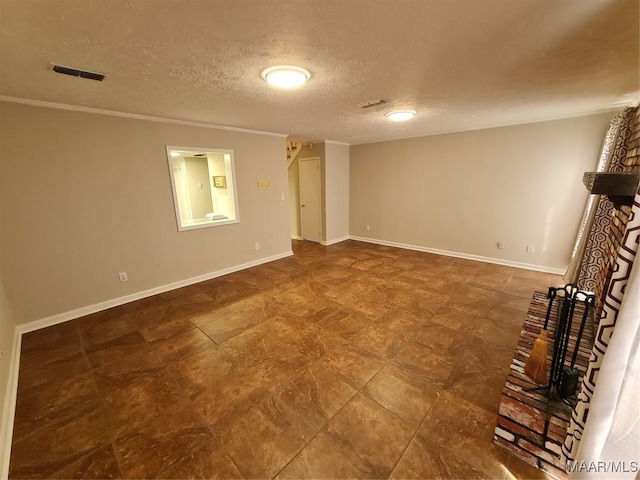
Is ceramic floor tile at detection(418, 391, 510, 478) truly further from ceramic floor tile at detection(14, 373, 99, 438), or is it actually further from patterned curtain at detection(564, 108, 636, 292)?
ceramic floor tile at detection(14, 373, 99, 438)

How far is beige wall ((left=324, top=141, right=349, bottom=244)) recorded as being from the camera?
19.2 feet

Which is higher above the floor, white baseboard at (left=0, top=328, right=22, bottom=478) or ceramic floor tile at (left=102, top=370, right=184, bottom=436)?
white baseboard at (left=0, top=328, right=22, bottom=478)

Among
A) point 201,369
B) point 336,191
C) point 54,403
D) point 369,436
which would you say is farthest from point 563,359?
point 336,191

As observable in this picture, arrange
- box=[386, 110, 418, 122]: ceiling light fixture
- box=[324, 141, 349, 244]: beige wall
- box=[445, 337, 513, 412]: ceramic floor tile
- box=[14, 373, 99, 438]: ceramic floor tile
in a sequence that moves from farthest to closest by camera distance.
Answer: box=[324, 141, 349, 244]: beige wall
box=[386, 110, 418, 122]: ceiling light fixture
box=[445, 337, 513, 412]: ceramic floor tile
box=[14, 373, 99, 438]: ceramic floor tile

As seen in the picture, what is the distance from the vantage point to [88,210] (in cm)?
297

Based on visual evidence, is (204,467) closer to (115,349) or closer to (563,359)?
(115,349)

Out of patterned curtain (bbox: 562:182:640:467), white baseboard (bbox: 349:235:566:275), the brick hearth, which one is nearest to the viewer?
patterned curtain (bbox: 562:182:640:467)

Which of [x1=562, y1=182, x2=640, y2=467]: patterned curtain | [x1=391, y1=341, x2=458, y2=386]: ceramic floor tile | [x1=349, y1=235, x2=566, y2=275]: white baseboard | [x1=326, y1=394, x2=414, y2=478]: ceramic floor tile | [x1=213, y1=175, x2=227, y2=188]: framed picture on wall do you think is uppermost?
[x1=213, y1=175, x2=227, y2=188]: framed picture on wall

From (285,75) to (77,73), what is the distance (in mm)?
1618

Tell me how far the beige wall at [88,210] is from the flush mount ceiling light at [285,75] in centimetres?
223

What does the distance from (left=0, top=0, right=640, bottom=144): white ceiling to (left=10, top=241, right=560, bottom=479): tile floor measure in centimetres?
241

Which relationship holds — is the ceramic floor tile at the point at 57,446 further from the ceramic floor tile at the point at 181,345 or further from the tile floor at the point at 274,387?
the ceramic floor tile at the point at 181,345

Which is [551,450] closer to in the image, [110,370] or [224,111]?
[110,370]

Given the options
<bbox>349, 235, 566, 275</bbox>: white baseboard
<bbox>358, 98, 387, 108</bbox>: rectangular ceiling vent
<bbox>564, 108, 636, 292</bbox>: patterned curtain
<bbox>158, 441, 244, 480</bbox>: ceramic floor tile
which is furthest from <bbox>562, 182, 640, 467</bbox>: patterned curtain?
<bbox>349, 235, 566, 275</bbox>: white baseboard
